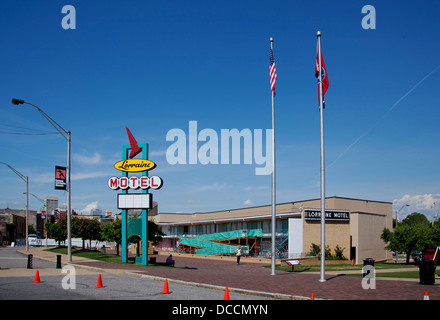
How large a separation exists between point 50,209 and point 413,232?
466ft

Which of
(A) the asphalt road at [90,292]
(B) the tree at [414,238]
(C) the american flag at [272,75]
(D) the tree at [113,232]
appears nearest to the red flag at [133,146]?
(D) the tree at [113,232]

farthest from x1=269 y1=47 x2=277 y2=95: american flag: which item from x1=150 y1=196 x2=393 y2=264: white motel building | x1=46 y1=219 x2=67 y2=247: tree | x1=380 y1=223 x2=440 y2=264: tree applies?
x1=46 y1=219 x2=67 y2=247: tree

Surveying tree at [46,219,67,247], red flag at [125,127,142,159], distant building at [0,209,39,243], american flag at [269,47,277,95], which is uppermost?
american flag at [269,47,277,95]

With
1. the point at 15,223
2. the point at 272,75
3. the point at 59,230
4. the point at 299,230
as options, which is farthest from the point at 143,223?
the point at 15,223

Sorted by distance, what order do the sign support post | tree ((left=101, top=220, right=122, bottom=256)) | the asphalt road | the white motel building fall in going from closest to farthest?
the asphalt road → the sign support post → tree ((left=101, top=220, right=122, bottom=256)) → the white motel building

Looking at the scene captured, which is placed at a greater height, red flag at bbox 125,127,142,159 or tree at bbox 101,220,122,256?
red flag at bbox 125,127,142,159

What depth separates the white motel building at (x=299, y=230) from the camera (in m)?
43.5

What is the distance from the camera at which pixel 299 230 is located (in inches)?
1698

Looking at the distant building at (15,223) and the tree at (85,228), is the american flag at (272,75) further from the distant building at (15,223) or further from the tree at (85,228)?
the distant building at (15,223)

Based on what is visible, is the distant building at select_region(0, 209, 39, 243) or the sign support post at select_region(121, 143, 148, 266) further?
the distant building at select_region(0, 209, 39, 243)

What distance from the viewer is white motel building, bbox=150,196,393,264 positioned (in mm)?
43500

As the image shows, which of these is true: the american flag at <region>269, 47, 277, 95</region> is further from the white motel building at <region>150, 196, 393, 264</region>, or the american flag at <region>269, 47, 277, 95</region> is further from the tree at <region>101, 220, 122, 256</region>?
the tree at <region>101, 220, 122, 256</region>

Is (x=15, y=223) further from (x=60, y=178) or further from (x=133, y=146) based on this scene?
(x=133, y=146)
